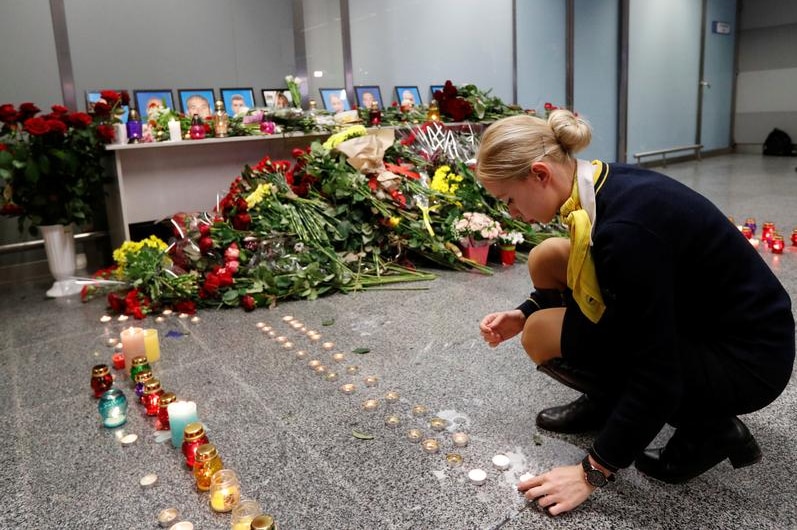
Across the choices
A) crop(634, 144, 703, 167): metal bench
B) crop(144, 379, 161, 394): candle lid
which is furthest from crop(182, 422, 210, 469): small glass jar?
crop(634, 144, 703, 167): metal bench

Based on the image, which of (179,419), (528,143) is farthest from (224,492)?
(528,143)

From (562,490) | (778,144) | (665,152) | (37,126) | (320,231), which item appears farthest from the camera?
(778,144)

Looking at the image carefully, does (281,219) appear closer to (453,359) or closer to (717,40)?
(453,359)

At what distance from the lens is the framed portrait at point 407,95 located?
18.7 feet

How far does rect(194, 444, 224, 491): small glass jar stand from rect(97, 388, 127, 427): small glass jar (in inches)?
17.8

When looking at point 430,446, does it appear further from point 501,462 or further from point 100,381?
point 100,381

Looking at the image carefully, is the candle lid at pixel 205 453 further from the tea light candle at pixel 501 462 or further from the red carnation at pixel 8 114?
the red carnation at pixel 8 114

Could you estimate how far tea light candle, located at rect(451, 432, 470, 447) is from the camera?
5.21ft

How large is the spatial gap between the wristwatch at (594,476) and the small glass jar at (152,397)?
118 cm

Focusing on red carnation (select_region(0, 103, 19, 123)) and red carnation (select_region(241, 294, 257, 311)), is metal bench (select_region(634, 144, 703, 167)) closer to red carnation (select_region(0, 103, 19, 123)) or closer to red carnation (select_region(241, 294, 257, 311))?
red carnation (select_region(241, 294, 257, 311))

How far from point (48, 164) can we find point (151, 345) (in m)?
1.36

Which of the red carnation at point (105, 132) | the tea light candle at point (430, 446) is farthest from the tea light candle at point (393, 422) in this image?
the red carnation at point (105, 132)

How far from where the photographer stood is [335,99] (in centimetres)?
534

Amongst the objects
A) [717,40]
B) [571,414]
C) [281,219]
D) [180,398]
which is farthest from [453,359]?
[717,40]
